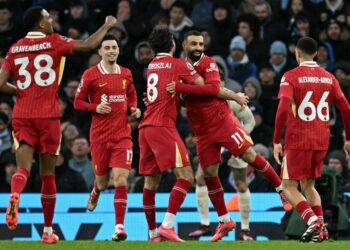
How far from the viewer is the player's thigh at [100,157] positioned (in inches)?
651

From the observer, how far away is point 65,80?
24.0m

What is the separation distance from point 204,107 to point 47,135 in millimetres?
2204

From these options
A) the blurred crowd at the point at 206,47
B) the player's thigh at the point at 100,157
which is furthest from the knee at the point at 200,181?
the player's thigh at the point at 100,157

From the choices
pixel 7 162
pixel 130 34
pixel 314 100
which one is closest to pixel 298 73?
pixel 314 100

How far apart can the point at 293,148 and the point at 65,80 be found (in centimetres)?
917

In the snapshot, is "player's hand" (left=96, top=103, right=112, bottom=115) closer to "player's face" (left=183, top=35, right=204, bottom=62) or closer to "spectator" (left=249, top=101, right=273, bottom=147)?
"player's face" (left=183, top=35, right=204, bottom=62)

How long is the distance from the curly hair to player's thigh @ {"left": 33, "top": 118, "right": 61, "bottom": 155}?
65.9 inches

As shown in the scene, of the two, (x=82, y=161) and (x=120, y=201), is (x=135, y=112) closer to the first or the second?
(x=120, y=201)

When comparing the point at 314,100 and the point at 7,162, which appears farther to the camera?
the point at 7,162

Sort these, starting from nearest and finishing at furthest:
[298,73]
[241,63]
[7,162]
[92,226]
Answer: [298,73] → [92,226] → [7,162] → [241,63]

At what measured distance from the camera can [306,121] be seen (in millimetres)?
15469

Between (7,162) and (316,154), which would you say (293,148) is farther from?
(7,162)

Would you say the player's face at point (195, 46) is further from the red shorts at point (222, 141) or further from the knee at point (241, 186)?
the knee at point (241, 186)

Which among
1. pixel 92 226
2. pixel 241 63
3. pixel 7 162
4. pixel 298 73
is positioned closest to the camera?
pixel 298 73
